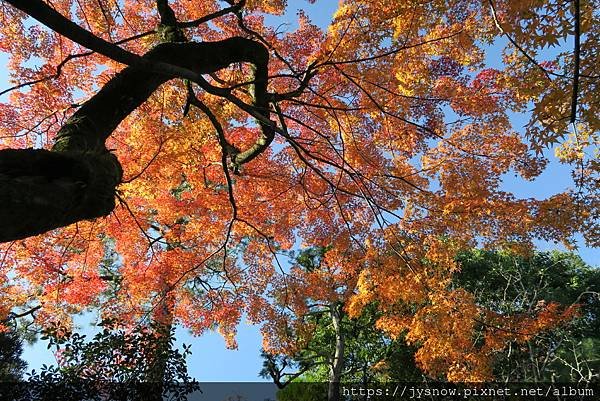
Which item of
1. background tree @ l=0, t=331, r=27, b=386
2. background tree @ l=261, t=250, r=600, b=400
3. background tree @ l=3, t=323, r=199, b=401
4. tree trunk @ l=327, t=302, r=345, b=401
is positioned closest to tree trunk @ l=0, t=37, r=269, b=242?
background tree @ l=3, t=323, r=199, b=401

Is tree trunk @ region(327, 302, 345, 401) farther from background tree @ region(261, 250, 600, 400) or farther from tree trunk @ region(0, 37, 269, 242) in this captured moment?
tree trunk @ region(0, 37, 269, 242)

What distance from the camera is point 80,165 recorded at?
240 cm

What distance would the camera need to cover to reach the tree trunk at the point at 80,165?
6.59 ft

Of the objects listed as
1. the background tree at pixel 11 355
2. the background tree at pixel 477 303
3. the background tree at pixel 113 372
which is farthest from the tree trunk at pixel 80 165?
the background tree at pixel 477 303

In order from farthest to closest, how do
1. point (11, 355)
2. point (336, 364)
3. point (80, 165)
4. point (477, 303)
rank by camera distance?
1. point (477, 303)
2. point (336, 364)
3. point (11, 355)
4. point (80, 165)

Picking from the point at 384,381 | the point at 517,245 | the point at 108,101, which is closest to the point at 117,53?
the point at 108,101

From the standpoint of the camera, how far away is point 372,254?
8.86 meters

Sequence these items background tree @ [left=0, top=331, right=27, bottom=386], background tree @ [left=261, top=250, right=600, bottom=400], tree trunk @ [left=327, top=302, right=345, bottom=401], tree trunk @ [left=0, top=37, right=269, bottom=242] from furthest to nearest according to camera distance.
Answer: background tree @ [left=261, top=250, right=600, bottom=400] < tree trunk @ [left=327, top=302, right=345, bottom=401] < background tree @ [left=0, top=331, right=27, bottom=386] < tree trunk @ [left=0, top=37, right=269, bottom=242]

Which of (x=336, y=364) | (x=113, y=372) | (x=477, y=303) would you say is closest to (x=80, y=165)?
(x=113, y=372)

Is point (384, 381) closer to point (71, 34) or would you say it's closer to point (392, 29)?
point (392, 29)

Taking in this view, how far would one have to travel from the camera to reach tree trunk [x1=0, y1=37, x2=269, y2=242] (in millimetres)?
2008

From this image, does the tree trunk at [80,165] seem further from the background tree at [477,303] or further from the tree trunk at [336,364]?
the background tree at [477,303]

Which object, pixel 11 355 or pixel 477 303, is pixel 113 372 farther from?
pixel 477 303

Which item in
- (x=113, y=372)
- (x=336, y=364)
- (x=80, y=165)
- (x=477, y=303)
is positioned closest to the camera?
(x=80, y=165)
